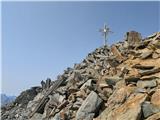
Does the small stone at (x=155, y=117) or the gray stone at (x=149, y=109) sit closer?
the small stone at (x=155, y=117)

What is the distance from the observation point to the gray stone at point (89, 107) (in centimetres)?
1858

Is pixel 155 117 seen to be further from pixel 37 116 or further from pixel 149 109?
pixel 37 116

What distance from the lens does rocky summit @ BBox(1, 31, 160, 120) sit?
53.2ft

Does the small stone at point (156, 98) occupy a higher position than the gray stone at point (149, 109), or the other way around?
the small stone at point (156, 98)

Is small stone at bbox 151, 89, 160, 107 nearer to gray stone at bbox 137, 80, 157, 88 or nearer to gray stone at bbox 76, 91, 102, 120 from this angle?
gray stone at bbox 137, 80, 157, 88

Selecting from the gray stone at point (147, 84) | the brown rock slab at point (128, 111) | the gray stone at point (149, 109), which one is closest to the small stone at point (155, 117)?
the gray stone at point (149, 109)

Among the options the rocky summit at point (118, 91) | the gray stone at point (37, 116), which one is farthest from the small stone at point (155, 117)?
the gray stone at point (37, 116)

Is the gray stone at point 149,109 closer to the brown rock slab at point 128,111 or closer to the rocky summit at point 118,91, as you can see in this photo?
the rocky summit at point 118,91

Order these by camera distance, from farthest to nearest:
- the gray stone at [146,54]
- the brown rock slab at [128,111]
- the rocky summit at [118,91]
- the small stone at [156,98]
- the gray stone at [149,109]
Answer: the gray stone at [146,54] → the rocky summit at [118,91] → the small stone at [156,98] → the brown rock slab at [128,111] → the gray stone at [149,109]

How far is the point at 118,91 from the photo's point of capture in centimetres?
1836

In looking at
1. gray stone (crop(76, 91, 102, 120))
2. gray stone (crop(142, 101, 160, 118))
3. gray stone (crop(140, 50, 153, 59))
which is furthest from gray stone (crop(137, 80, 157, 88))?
gray stone (crop(140, 50, 153, 59))

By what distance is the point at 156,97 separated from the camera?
1608 centimetres

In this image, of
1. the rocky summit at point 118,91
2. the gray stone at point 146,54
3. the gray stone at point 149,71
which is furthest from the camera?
the gray stone at point 146,54

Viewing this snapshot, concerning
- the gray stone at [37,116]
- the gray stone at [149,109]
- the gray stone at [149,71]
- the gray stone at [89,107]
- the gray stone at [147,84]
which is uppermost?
the gray stone at [149,71]
